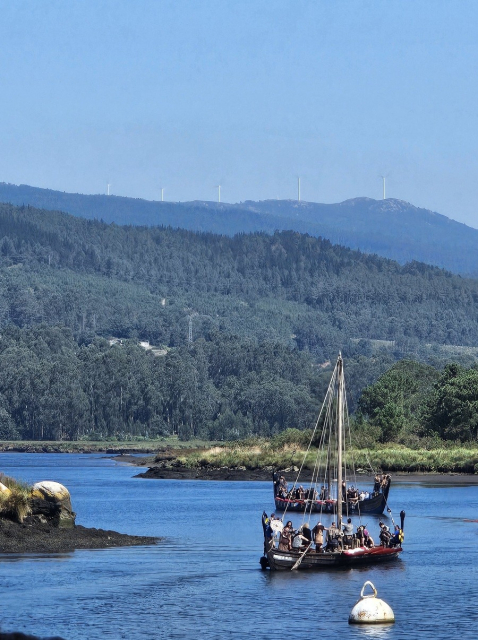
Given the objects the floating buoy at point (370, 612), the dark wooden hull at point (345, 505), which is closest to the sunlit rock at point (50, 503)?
the floating buoy at point (370, 612)

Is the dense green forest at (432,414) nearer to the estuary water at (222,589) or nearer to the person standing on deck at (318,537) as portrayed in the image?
the estuary water at (222,589)

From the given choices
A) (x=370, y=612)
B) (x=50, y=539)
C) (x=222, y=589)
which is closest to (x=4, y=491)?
(x=50, y=539)

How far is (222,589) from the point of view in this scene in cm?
4678

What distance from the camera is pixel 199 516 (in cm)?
7819

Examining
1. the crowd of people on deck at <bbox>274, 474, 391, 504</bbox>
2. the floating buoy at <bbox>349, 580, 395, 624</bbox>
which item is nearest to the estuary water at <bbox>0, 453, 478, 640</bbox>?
the floating buoy at <bbox>349, 580, 395, 624</bbox>

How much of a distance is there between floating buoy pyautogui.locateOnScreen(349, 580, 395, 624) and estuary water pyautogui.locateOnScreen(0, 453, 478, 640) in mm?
446

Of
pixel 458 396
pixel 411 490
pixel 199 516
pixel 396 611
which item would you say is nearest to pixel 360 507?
pixel 199 516

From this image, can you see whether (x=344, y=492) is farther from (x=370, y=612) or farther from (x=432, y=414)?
(x=432, y=414)

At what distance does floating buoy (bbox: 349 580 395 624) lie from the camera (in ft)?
131

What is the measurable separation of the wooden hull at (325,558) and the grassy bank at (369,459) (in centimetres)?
5565

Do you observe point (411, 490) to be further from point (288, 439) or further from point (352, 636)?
point (352, 636)

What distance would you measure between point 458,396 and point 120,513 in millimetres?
62858

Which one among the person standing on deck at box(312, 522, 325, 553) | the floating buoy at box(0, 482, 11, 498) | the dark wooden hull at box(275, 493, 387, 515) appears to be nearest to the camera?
the person standing on deck at box(312, 522, 325, 553)

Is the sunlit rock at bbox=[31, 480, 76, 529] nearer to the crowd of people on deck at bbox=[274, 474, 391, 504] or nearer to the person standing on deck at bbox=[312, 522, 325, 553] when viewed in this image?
the person standing on deck at bbox=[312, 522, 325, 553]
